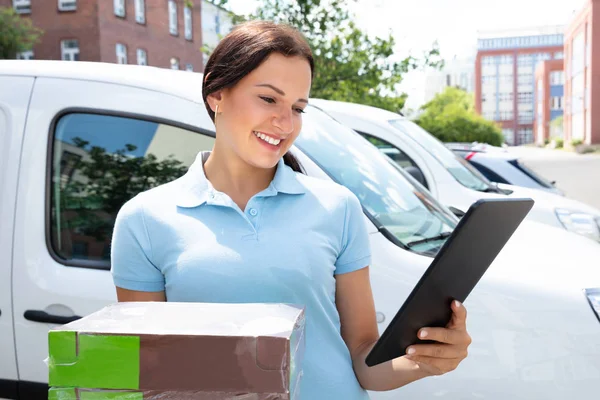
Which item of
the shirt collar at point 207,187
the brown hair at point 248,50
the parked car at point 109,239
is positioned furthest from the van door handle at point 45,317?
the brown hair at point 248,50

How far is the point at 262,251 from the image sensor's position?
1.68 meters

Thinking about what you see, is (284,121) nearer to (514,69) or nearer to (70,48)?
(70,48)

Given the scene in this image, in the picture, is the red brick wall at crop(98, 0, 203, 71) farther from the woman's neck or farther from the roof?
the roof

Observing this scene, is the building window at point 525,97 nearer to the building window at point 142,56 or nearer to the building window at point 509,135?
the building window at point 509,135

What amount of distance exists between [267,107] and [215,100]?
0.16 meters

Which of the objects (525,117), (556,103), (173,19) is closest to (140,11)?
(173,19)

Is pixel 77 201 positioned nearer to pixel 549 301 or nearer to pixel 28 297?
pixel 28 297

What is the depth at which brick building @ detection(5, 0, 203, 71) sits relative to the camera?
27.7m

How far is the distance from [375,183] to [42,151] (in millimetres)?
1354

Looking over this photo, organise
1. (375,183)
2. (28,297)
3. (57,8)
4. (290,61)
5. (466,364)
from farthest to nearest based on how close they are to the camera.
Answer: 1. (57,8)
2. (375,183)
3. (28,297)
4. (466,364)
5. (290,61)

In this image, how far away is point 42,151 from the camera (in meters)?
2.91

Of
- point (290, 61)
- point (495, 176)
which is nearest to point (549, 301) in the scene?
point (290, 61)

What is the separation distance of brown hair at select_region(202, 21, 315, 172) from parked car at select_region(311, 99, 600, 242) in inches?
134

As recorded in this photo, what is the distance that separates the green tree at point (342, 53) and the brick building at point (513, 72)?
125 m
